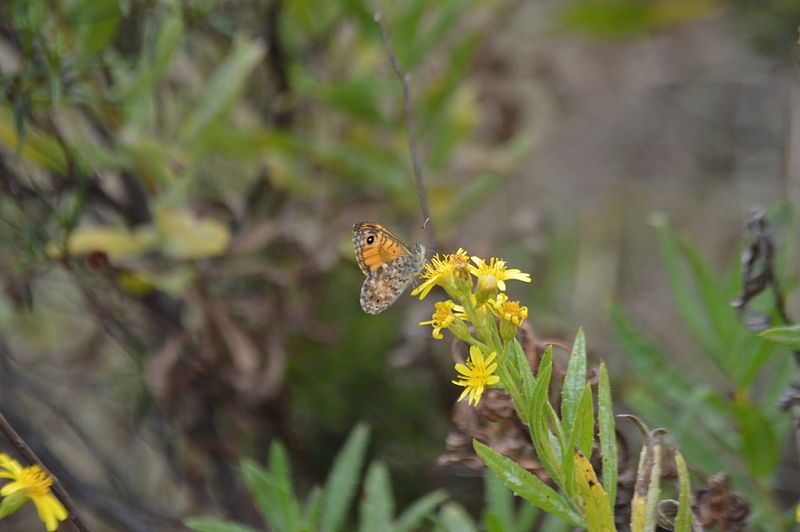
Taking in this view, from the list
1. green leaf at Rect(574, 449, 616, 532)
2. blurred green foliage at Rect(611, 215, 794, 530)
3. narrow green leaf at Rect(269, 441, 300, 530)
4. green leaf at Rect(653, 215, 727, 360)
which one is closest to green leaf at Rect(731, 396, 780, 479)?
blurred green foliage at Rect(611, 215, 794, 530)

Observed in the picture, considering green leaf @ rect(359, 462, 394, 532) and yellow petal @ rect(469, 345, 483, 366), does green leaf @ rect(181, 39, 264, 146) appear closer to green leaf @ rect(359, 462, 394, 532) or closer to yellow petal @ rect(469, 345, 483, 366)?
green leaf @ rect(359, 462, 394, 532)

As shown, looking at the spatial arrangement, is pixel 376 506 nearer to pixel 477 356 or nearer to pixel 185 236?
pixel 477 356

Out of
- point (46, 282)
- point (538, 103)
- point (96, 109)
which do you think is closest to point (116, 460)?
point (46, 282)

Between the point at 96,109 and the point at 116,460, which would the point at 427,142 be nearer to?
the point at 96,109

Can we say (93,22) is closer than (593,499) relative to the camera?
No

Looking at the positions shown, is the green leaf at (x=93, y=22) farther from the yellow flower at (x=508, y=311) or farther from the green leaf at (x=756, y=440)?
the green leaf at (x=756, y=440)

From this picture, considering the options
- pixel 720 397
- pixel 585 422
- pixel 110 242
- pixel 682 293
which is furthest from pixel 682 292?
pixel 110 242
